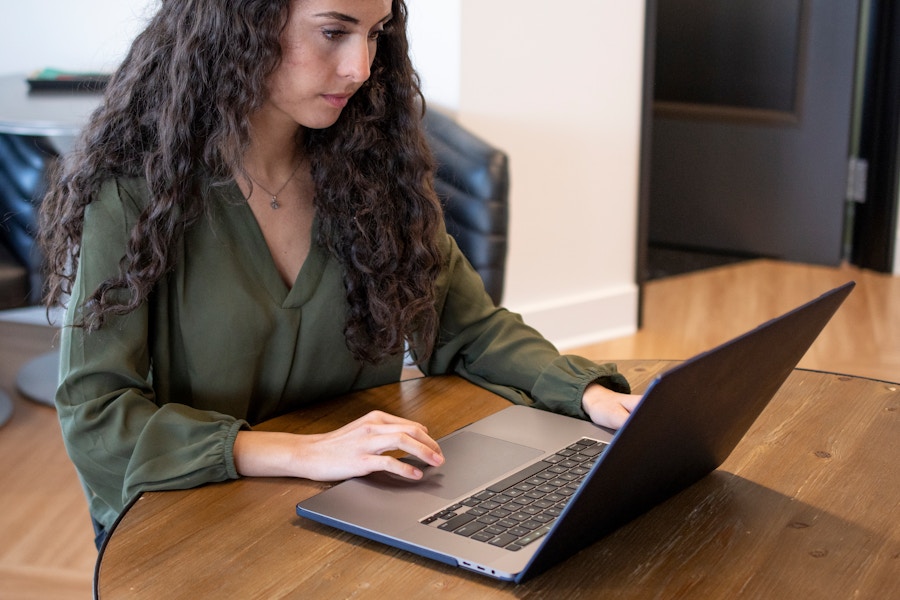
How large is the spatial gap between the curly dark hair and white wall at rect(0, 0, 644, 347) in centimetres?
167

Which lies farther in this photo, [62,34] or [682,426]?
[62,34]

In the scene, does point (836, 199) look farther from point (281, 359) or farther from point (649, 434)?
point (649, 434)

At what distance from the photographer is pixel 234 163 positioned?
1.45 metres

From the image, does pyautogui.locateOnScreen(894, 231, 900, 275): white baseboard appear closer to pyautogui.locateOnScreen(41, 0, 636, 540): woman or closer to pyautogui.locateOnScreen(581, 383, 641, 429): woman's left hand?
pyautogui.locateOnScreen(41, 0, 636, 540): woman

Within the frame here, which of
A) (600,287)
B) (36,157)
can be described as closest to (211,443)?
(36,157)

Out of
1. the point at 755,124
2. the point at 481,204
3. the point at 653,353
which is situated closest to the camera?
the point at 481,204

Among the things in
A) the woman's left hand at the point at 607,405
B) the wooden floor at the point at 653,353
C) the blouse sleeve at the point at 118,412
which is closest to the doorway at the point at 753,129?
the wooden floor at the point at 653,353

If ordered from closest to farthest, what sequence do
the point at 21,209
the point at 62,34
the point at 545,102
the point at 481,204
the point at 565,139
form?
the point at 481,204 → the point at 21,209 → the point at 545,102 → the point at 565,139 → the point at 62,34

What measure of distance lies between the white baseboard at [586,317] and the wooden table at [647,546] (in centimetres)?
236

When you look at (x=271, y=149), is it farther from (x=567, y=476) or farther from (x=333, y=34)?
(x=567, y=476)

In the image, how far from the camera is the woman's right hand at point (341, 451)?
1.18 meters

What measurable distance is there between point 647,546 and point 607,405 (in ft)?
1.03

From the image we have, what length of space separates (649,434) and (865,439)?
487 mm

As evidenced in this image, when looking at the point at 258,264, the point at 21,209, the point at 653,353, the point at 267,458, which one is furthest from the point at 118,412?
the point at 653,353
